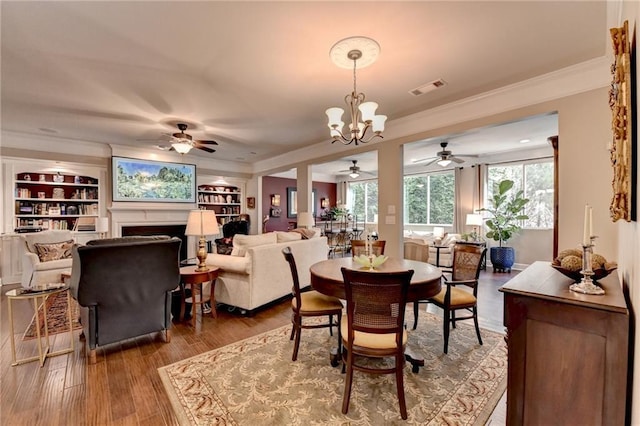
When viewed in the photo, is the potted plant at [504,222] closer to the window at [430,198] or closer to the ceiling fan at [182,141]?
the window at [430,198]

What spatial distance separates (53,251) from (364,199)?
8234mm

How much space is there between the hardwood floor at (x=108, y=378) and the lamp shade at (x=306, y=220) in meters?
2.67

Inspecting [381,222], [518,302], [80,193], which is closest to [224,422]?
[518,302]

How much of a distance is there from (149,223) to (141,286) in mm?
4245

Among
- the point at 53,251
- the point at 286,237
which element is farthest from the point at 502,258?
the point at 53,251

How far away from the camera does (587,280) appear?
48.8 inches

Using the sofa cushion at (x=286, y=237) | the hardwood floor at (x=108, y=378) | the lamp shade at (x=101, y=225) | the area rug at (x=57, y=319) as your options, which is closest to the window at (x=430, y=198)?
the hardwood floor at (x=108, y=378)

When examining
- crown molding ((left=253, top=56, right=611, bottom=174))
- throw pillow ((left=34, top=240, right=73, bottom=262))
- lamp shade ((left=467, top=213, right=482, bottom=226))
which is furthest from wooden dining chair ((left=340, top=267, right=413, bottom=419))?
lamp shade ((left=467, top=213, right=482, bottom=226))

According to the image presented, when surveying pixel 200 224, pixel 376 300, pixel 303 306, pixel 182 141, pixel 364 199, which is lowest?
pixel 303 306

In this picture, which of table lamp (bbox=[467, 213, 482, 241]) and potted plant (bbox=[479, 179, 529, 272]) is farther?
table lamp (bbox=[467, 213, 482, 241])

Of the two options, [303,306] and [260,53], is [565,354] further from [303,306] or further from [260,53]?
[260,53]

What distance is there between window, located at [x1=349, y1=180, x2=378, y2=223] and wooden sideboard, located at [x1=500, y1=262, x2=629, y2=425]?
8.52 metres

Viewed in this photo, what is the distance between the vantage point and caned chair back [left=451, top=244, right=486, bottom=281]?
2791mm

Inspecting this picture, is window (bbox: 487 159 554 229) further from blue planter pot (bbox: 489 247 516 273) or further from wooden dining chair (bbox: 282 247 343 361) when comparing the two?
wooden dining chair (bbox: 282 247 343 361)
